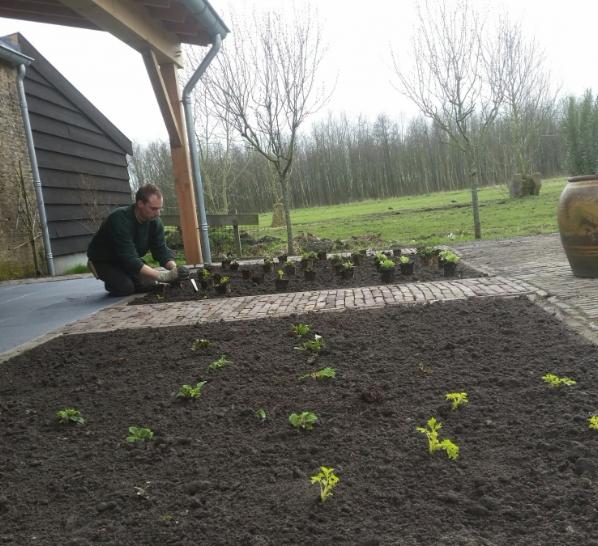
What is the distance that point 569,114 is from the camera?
99.6ft

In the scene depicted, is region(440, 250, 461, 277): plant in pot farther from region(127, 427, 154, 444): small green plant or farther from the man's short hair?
region(127, 427, 154, 444): small green plant

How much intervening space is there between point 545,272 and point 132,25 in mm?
5817

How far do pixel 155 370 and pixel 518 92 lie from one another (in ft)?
69.6

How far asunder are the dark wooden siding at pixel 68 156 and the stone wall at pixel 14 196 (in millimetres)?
422

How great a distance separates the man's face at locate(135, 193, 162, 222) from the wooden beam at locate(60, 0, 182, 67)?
212 cm

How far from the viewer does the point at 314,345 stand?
340cm

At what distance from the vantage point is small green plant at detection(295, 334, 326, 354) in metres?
3.41

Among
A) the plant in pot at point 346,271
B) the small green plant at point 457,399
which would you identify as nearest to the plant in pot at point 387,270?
the plant in pot at point 346,271

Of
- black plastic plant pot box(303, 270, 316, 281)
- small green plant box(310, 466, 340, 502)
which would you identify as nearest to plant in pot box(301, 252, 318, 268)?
black plastic plant pot box(303, 270, 316, 281)

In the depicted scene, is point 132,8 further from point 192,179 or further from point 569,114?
point 569,114

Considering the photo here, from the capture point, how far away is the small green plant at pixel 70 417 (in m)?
2.57

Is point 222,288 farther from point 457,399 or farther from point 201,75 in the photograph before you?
point 201,75

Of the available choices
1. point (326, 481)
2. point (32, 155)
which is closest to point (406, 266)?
point (326, 481)

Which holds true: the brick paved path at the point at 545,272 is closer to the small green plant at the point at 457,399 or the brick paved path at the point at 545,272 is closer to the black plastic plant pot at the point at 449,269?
the black plastic plant pot at the point at 449,269
